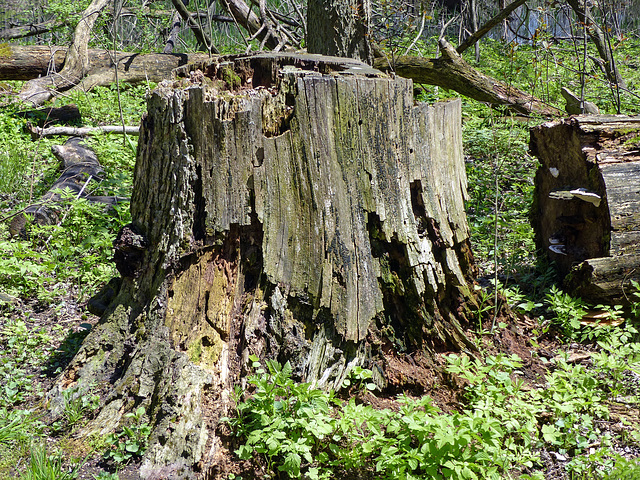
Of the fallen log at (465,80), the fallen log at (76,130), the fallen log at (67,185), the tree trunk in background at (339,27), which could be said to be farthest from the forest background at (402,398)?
the tree trunk in background at (339,27)

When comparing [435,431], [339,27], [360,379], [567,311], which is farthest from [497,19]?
[435,431]

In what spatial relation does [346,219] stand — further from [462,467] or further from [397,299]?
[462,467]

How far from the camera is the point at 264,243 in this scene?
248cm

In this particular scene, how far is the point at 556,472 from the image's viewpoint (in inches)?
92.4

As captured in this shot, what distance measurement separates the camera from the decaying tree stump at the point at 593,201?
3318 millimetres

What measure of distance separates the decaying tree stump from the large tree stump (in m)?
1.35

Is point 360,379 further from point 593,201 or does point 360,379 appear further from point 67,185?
point 67,185

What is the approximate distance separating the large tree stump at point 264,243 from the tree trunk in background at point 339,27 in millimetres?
3026

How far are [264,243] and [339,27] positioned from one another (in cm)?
364

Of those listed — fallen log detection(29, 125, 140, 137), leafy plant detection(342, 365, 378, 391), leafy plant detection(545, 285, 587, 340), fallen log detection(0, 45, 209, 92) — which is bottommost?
leafy plant detection(342, 365, 378, 391)

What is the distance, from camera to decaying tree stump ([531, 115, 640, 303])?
10.9ft

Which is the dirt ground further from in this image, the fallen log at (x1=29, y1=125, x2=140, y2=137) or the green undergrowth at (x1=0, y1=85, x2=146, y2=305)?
the fallen log at (x1=29, y1=125, x2=140, y2=137)

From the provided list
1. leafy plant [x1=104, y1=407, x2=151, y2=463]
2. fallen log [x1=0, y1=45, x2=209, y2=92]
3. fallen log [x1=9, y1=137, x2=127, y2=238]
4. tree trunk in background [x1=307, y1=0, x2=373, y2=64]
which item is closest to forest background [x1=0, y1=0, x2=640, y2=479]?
leafy plant [x1=104, y1=407, x2=151, y2=463]

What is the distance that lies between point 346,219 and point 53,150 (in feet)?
15.3
